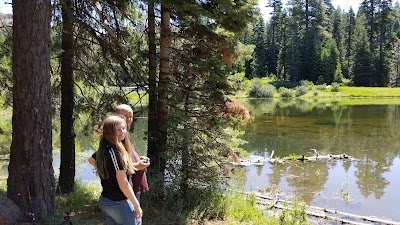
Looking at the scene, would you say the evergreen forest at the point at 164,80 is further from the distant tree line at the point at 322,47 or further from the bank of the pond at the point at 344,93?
the distant tree line at the point at 322,47

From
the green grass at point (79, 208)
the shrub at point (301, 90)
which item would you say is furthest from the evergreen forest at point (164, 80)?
the shrub at point (301, 90)

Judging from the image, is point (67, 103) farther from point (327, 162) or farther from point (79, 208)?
point (327, 162)

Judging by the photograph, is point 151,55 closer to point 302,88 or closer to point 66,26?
point 66,26

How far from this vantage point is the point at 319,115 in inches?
1340

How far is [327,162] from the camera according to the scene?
16.8 metres

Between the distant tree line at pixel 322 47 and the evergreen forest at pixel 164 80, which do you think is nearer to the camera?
the evergreen forest at pixel 164 80

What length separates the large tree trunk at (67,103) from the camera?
280 inches

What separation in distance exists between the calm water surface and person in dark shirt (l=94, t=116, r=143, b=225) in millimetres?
8314

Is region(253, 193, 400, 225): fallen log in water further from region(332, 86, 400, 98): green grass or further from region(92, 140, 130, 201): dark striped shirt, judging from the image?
region(332, 86, 400, 98): green grass

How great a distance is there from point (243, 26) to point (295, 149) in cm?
1374

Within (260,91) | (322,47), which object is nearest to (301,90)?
(260,91)

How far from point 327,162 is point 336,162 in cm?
39

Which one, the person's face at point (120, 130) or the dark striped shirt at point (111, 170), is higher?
the person's face at point (120, 130)

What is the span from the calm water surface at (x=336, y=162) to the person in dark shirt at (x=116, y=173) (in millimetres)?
8314
